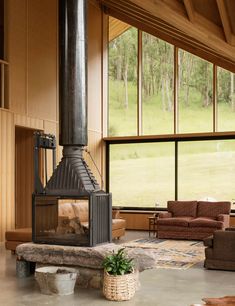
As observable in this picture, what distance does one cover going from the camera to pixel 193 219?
1172 cm

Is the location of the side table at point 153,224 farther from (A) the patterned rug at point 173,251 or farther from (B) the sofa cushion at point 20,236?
(B) the sofa cushion at point 20,236

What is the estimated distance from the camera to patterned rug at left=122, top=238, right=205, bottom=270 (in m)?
8.04

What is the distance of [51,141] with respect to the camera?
708 centimetres

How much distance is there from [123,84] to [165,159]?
8.63 ft

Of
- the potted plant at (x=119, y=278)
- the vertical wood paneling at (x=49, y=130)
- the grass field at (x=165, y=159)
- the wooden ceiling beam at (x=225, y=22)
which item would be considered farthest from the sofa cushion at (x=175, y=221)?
the potted plant at (x=119, y=278)

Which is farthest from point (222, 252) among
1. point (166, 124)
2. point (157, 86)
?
point (157, 86)

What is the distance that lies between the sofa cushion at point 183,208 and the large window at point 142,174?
4.43 feet

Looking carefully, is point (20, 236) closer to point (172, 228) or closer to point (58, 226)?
point (58, 226)

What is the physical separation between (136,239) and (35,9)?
5677mm

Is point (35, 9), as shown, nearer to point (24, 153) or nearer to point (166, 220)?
point (24, 153)

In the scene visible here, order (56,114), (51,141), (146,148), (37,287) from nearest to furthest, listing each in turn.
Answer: (37,287)
(51,141)
(56,114)
(146,148)

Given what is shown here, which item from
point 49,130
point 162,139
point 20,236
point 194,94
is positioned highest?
point 194,94

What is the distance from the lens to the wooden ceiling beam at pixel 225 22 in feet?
25.1

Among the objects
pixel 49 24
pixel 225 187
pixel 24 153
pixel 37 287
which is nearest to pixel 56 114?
pixel 24 153
